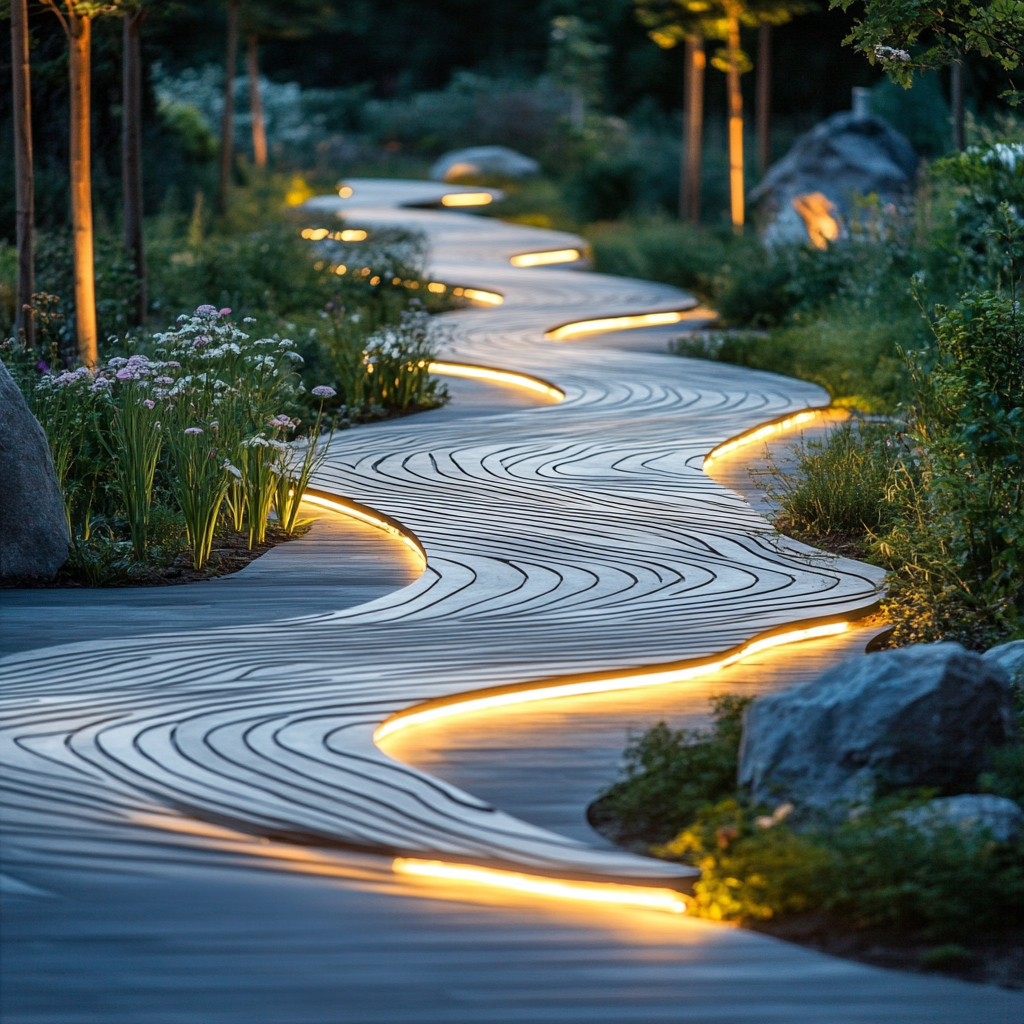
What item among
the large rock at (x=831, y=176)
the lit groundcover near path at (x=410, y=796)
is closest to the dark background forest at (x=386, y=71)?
the large rock at (x=831, y=176)

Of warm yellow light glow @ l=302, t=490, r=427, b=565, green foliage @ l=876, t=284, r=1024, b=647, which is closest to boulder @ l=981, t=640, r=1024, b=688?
green foliage @ l=876, t=284, r=1024, b=647

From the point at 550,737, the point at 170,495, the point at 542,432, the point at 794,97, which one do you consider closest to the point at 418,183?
the point at 794,97

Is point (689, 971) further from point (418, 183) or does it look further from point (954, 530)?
point (418, 183)

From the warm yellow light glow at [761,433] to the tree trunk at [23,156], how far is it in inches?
142

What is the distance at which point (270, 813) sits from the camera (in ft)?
9.84

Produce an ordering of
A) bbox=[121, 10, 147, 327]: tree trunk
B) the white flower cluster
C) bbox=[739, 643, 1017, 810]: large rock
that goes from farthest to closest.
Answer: bbox=[121, 10, 147, 327]: tree trunk
the white flower cluster
bbox=[739, 643, 1017, 810]: large rock

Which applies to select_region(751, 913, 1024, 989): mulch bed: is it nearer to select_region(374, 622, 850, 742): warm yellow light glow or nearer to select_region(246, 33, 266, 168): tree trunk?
select_region(374, 622, 850, 742): warm yellow light glow

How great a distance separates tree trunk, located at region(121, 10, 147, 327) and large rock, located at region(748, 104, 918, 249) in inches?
308

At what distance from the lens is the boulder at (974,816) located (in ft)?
8.78

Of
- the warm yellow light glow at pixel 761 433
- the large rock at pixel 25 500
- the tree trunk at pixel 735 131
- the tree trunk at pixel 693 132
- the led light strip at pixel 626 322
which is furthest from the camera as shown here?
the tree trunk at pixel 693 132

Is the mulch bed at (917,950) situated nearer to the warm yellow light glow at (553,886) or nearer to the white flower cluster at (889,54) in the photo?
the warm yellow light glow at (553,886)

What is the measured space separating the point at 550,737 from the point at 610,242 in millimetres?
14406

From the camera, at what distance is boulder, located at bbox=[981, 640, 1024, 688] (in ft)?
12.1

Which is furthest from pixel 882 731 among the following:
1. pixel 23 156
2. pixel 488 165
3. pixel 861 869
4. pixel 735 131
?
pixel 488 165
